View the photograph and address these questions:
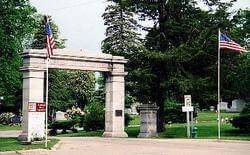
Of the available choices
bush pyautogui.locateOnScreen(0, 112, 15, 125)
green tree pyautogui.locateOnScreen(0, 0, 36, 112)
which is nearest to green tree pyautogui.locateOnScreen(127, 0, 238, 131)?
green tree pyautogui.locateOnScreen(0, 0, 36, 112)

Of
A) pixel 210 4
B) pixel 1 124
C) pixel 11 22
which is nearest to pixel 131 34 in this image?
pixel 1 124

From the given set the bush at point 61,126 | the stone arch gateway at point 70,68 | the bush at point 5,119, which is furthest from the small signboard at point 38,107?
the bush at point 5,119

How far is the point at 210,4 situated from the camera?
44.4m

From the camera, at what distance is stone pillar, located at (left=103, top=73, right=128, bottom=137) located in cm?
3700

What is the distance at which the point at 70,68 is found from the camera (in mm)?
34312

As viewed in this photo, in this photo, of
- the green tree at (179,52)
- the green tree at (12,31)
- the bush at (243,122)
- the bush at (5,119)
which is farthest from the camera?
the bush at (5,119)

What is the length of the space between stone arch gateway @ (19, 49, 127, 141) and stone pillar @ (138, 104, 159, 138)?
174 centimetres

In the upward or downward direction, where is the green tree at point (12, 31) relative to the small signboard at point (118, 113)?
upward

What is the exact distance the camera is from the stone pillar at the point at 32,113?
3147 centimetres

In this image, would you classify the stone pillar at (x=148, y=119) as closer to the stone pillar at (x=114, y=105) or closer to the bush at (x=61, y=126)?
the stone pillar at (x=114, y=105)

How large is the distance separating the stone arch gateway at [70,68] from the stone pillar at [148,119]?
1.74m

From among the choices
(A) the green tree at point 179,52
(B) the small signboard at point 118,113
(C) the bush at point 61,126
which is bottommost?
(C) the bush at point 61,126

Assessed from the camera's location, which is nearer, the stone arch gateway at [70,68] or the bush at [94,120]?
the stone arch gateway at [70,68]

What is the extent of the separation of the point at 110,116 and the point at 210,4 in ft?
45.4
